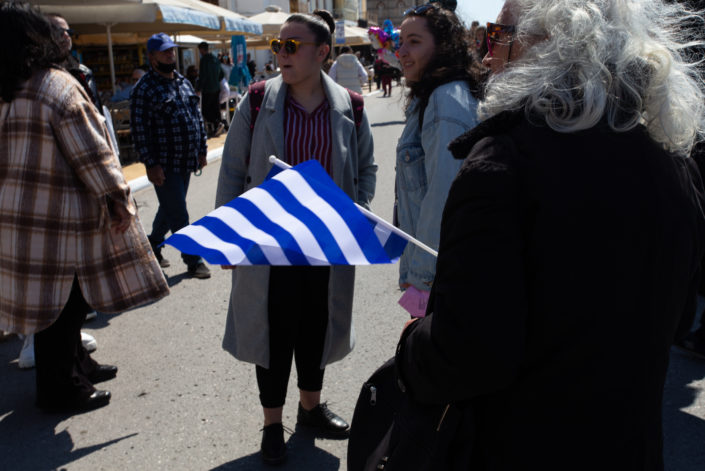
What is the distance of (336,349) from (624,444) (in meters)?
1.98

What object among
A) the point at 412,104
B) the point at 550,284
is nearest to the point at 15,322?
the point at 412,104

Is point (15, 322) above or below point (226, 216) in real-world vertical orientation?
below

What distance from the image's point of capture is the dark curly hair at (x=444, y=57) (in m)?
2.59

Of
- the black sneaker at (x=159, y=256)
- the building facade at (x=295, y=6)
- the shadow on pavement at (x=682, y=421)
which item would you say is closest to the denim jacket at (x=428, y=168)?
the shadow on pavement at (x=682, y=421)

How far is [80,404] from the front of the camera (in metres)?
3.44

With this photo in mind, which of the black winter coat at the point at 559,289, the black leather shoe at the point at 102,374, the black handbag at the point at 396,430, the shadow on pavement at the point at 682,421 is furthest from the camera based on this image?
the black leather shoe at the point at 102,374

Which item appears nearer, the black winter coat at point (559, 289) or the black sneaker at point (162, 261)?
the black winter coat at point (559, 289)

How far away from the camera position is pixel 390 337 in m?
4.31

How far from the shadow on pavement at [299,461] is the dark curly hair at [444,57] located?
1563 mm

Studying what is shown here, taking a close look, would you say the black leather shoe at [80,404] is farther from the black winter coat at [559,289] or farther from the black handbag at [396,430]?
the black winter coat at [559,289]

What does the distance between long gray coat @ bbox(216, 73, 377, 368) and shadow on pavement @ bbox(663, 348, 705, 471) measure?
1619 millimetres

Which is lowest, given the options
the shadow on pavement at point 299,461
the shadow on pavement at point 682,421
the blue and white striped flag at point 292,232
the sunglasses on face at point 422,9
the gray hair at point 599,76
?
the shadow on pavement at point 299,461

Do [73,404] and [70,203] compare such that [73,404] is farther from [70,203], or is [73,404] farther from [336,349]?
[336,349]

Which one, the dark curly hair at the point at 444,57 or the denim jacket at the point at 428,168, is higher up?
the dark curly hair at the point at 444,57
